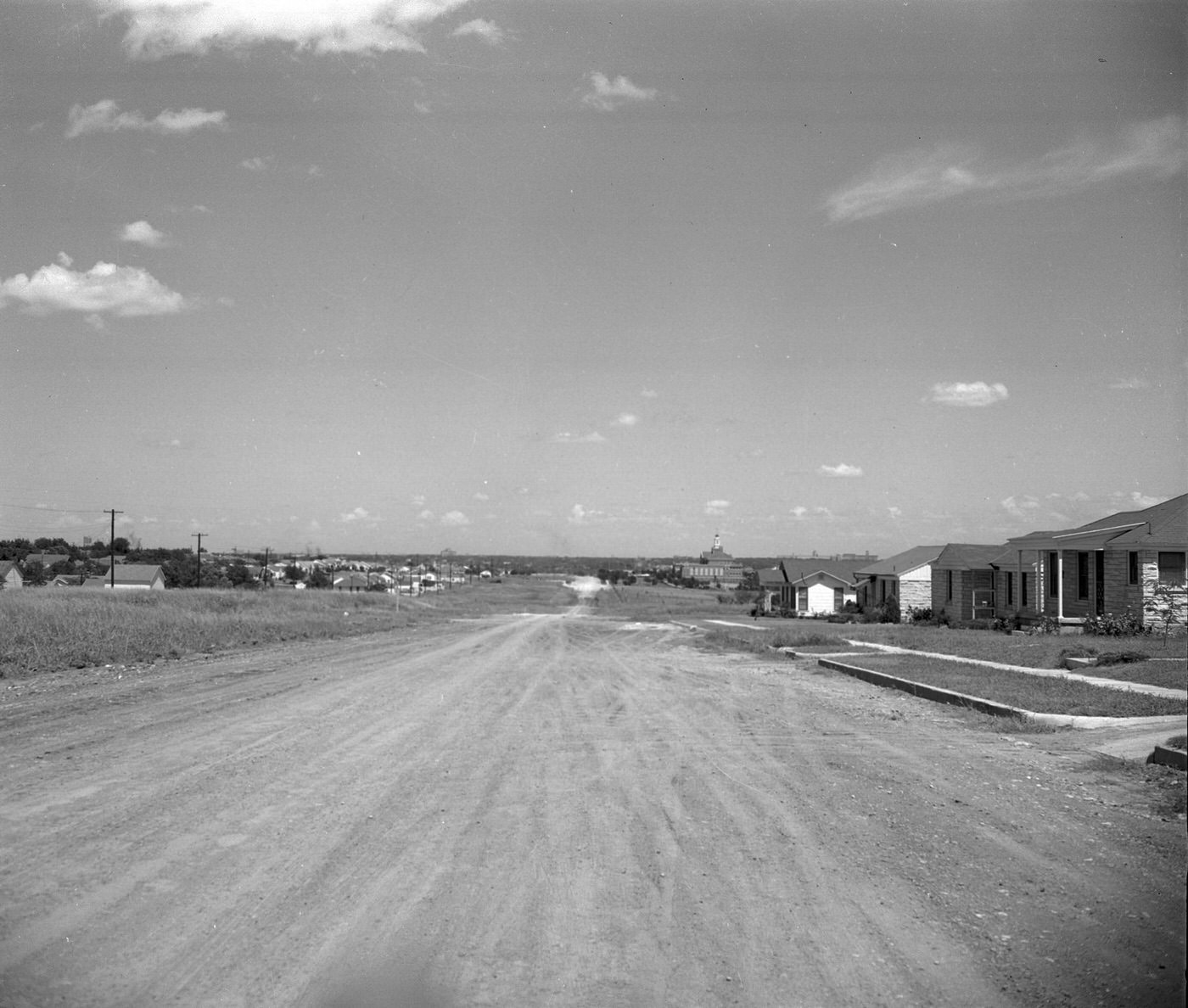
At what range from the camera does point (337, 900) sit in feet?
18.6

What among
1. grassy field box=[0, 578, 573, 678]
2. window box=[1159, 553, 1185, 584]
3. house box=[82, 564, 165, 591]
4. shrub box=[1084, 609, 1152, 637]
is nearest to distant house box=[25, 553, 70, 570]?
house box=[82, 564, 165, 591]

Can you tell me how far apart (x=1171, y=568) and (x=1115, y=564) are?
190 cm

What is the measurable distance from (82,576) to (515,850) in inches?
3135

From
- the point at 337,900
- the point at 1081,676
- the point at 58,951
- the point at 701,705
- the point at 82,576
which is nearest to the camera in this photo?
the point at 58,951

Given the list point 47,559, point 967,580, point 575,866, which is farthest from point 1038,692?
point 47,559

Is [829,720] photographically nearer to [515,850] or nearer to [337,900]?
[515,850]

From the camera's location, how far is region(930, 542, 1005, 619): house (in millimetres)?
40469

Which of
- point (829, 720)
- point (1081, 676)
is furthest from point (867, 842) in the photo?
point (1081, 676)

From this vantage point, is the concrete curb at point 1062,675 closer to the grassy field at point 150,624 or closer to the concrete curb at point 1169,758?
the concrete curb at point 1169,758

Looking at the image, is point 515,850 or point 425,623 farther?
point 425,623

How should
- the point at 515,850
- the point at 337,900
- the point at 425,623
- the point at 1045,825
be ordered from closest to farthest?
the point at 337,900, the point at 515,850, the point at 1045,825, the point at 425,623

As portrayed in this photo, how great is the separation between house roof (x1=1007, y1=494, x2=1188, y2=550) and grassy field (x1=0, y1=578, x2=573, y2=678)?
78.7 feet

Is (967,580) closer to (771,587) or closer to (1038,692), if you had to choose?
(1038,692)

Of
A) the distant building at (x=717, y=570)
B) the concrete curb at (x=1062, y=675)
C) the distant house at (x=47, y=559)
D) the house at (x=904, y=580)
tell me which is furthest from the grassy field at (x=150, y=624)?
the distant building at (x=717, y=570)
